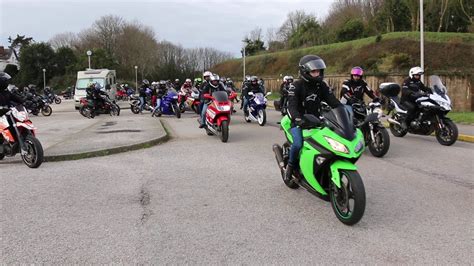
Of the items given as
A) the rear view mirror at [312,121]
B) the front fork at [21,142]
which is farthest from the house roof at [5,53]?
the rear view mirror at [312,121]

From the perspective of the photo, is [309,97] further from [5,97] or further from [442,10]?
[442,10]

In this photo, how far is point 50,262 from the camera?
371 centimetres

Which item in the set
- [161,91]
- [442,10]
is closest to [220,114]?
[161,91]

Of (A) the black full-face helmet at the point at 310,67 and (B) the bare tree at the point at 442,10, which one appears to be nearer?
(A) the black full-face helmet at the point at 310,67

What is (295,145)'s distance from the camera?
536 centimetres

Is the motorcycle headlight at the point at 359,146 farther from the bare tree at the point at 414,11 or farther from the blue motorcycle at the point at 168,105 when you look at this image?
the bare tree at the point at 414,11

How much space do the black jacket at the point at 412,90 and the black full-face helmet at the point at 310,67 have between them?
5.30 metres

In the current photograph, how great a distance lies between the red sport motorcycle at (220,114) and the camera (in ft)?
36.1

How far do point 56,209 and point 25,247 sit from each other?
1.22 meters

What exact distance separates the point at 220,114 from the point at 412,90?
4.52 meters

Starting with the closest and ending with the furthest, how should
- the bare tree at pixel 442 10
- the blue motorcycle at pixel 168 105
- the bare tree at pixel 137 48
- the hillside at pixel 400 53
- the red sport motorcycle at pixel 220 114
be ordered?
the red sport motorcycle at pixel 220 114 → the blue motorcycle at pixel 168 105 → the hillside at pixel 400 53 → the bare tree at pixel 442 10 → the bare tree at pixel 137 48

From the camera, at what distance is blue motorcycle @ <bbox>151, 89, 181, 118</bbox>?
66.0 feet

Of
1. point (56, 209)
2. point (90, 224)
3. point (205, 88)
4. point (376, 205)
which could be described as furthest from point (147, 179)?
point (205, 88)

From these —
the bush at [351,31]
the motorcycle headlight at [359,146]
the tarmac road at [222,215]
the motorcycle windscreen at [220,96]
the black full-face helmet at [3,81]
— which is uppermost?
the bush at [351,31]
